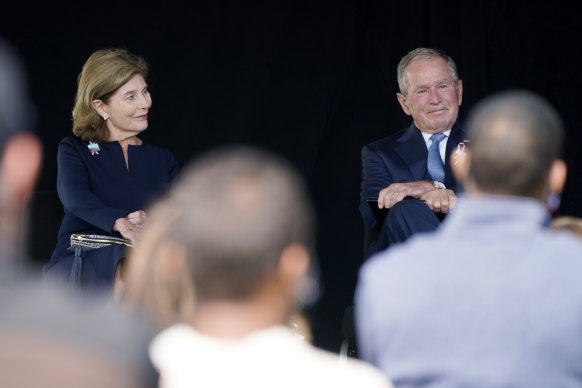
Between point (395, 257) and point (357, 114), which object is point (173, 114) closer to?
point (357, 114)

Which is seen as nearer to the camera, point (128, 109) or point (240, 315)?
point (240, 315)

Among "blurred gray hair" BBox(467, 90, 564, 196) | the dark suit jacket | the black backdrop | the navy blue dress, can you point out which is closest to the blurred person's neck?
"blurred gray hair" BBox(467, 90, 564, 196)

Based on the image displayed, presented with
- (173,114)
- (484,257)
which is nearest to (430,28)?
(173,114)

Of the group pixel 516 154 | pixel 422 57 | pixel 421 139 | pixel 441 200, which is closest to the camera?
pixel 516 154

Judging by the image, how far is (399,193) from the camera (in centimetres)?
294

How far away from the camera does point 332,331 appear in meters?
4.22

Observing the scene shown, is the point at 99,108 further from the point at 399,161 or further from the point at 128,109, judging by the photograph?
the point at 399,161

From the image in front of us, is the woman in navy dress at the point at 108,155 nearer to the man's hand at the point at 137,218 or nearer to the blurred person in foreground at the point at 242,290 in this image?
the man's hand at the point at 137,218

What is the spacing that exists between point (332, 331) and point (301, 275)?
10.2 ft

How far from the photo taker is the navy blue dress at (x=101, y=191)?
3.04 meters

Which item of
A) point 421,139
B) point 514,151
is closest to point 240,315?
point 514,151

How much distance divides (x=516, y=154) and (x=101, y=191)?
227cm

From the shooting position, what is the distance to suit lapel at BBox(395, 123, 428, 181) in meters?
3.41

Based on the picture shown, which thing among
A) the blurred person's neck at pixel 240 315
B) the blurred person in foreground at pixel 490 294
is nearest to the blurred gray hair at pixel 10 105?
the blurred person's neck at pixel 240 315
